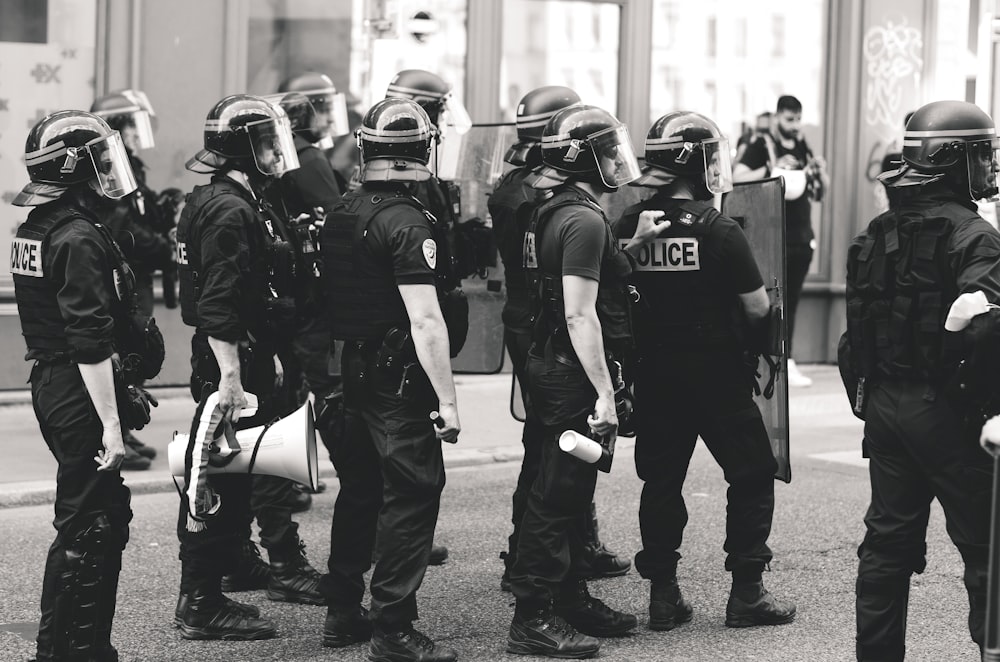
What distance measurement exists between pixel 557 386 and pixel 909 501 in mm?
1289

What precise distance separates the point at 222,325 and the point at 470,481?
11.2 feet

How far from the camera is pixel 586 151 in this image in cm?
542

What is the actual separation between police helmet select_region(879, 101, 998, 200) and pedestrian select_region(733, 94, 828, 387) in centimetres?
655

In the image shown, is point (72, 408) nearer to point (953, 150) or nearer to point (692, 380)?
point (692, 380)

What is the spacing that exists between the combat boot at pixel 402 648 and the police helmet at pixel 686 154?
6.07 feet

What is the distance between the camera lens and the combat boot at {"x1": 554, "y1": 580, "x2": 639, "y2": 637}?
18.5 ft

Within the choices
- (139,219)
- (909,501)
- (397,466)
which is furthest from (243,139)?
(139,219)

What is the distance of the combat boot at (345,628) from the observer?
17.9 ft

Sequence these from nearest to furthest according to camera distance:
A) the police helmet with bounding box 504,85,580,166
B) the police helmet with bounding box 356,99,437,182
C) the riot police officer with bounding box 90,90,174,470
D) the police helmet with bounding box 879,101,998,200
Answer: the police helmet with bounding box 879,101,998,200, the police helmet with bounding box 356,99,437,182, the police helmet with bounding box 504,85,580,166, the riot police officer with bounding box 90,90,174,470

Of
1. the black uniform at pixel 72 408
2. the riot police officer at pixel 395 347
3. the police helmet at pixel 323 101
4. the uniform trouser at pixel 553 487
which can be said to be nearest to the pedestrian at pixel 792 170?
the police helmet at pixel 323 101

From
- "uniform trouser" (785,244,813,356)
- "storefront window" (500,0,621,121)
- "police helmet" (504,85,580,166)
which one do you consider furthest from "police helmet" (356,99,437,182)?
"storefront window" (500,0,621,121)

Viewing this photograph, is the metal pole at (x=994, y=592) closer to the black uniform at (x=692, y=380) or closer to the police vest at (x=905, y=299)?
the police vest at (x=905, y=299)

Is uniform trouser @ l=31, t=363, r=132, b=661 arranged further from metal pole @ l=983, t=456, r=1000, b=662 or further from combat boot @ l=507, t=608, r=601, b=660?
metal pole @ l=983, t=456, r=1000, b=662

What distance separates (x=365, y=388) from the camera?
5273 millimetres
